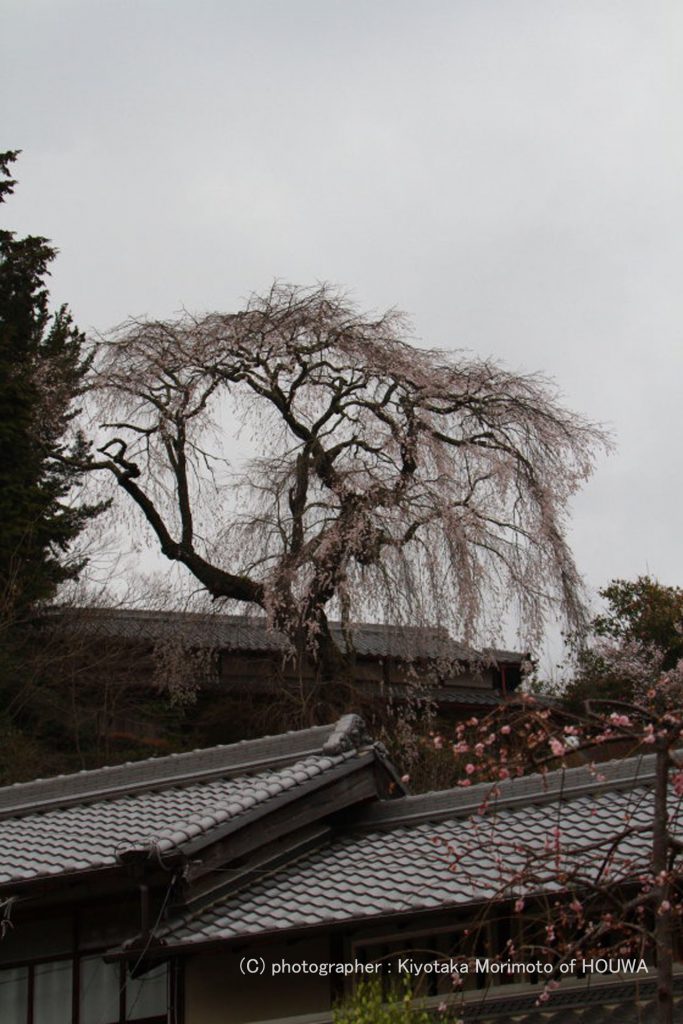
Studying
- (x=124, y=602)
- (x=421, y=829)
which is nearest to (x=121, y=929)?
(x=421, y=829)

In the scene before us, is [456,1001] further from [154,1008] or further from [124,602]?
[124,602]

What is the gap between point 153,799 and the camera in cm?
1028

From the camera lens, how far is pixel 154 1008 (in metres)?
8.24

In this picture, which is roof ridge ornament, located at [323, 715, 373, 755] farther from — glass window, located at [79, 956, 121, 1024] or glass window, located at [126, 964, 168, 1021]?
glass window, located at [79, 956, 121, 1024]

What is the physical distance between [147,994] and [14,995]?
3.19 ft

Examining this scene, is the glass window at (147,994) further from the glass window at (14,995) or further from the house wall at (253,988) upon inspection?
the glass window at (14,995)

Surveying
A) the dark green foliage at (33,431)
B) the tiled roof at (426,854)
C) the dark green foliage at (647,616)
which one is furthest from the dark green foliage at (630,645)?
the tiled roof at (426,854)

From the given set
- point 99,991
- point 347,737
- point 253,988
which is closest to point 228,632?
point 347,737

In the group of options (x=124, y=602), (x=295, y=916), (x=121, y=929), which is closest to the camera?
(x=295, y=916)

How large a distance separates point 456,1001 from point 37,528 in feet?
38.5

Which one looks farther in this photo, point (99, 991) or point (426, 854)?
point (426, 854)

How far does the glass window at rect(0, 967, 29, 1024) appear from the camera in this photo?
8.54 meters

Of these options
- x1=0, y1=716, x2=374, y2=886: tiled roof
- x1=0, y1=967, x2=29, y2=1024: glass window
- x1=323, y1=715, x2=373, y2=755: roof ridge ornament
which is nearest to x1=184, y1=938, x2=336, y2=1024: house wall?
x1=0, y1=716, x2=374, y2=886: tiled roof

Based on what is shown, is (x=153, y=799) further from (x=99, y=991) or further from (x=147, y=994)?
(x=147, y=994)
